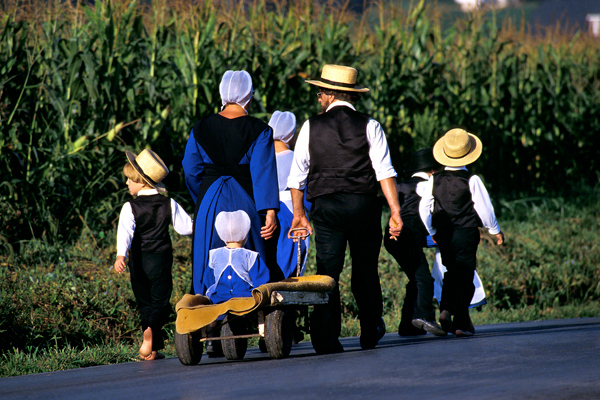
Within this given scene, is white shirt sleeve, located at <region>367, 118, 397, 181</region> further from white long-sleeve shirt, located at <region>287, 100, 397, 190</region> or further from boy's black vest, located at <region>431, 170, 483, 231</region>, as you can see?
boy's black vest, located at <region>431, 170, 483, 231</region>

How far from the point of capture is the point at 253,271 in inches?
239

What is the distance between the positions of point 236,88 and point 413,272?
2.51 metres

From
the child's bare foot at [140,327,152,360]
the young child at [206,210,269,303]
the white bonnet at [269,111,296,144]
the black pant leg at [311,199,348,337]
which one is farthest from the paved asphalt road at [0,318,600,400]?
the white bonnet at [269,111,296,144]

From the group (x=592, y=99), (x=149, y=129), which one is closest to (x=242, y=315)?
(x=149, y=129)

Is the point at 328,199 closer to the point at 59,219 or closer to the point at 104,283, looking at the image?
the point at 104,283

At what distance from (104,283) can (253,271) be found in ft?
8.43

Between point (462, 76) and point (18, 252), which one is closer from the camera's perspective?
point (18, 252)

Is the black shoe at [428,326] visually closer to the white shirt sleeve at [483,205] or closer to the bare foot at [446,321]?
the bare foot at [446,321]

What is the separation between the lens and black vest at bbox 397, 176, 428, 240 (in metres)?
7.79

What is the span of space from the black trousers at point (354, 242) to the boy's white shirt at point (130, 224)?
108cm

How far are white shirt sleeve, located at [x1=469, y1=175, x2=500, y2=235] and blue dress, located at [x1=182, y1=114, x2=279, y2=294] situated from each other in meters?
2.06

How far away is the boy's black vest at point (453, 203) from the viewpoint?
7.47 meters

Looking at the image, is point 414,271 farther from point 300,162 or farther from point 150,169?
point 150,169

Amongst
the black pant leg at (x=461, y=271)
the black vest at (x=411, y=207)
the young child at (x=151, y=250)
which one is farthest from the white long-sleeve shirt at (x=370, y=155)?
the black vest at (x=411, y=207)
